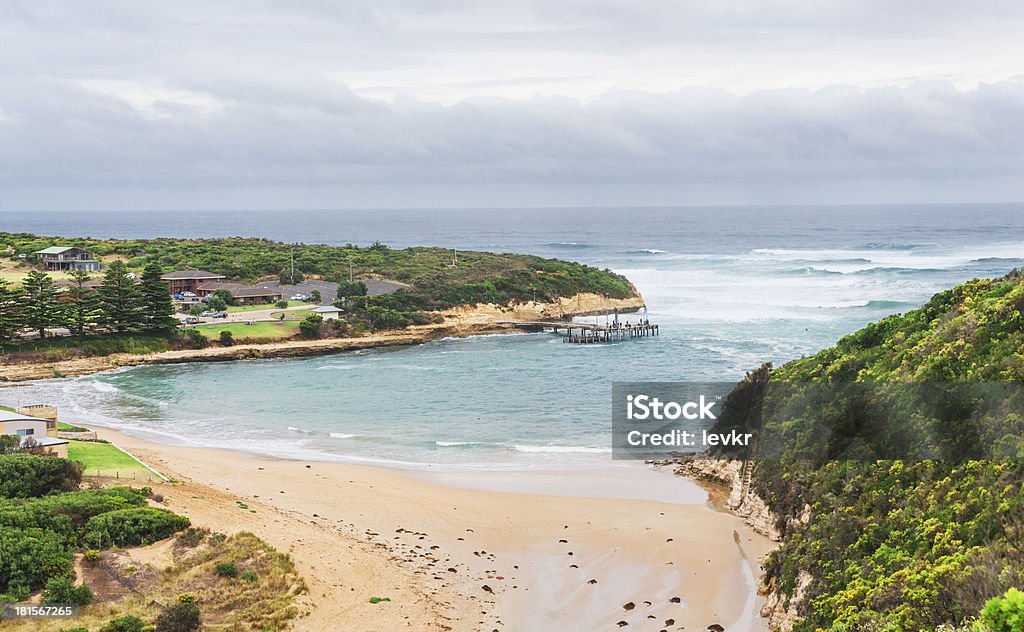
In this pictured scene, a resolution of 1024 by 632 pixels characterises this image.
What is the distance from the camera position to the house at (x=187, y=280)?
7219 cm

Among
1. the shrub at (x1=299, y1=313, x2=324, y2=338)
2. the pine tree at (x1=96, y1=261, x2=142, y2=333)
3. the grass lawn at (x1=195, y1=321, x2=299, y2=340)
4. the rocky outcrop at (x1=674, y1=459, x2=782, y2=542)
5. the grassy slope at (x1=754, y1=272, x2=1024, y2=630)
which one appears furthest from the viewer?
the shrub at (x1=299, y1=313, x2=324, y2=338)

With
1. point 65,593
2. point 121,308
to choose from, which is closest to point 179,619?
point 65,593

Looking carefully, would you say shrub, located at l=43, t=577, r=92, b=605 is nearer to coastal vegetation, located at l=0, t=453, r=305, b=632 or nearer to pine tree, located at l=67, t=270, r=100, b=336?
coastal vegetation, located at l=0, t=453, r=305, b=632

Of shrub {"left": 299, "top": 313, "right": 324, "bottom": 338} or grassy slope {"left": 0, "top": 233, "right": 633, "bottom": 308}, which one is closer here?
shrub {"left": 299, "top": 313, "right": 324, "bottom": 338}

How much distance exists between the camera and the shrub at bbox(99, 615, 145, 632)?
53.9 ft

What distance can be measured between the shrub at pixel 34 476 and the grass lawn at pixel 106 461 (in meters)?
2.28

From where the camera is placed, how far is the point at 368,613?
1858 centimetres

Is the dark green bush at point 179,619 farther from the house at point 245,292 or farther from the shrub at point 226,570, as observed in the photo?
the house at point 245,292

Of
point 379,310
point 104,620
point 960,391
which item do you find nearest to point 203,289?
point 379,310

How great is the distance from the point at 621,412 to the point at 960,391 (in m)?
20.1

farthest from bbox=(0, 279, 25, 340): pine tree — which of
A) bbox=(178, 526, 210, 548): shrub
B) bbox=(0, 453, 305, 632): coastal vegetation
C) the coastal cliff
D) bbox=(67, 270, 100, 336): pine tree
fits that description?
bbox=(178, 526, 210, 548): shrub

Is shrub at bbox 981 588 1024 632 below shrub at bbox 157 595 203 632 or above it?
above

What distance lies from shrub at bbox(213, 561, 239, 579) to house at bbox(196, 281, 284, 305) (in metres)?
51.9

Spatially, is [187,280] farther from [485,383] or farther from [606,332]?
[485,383]
